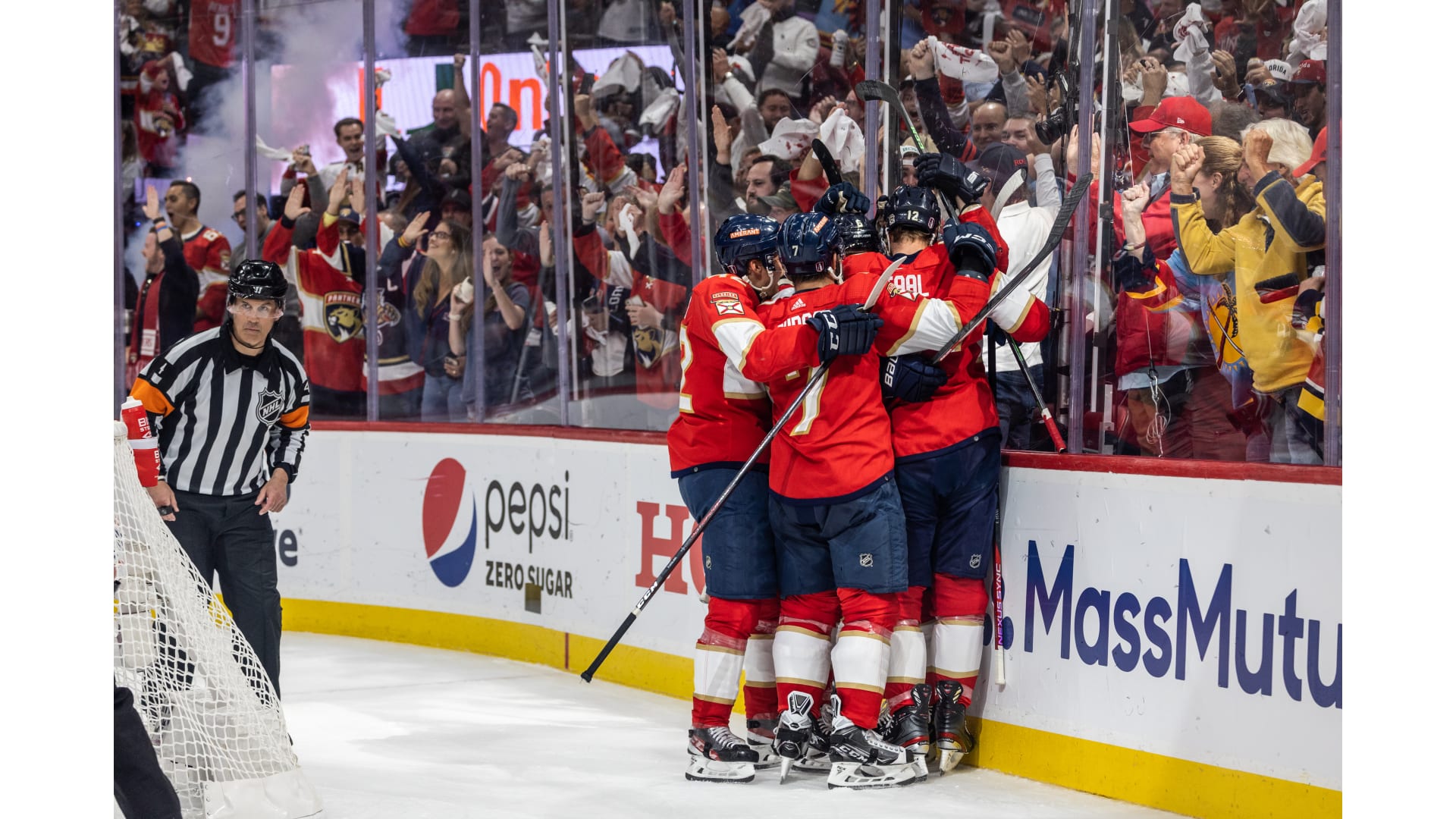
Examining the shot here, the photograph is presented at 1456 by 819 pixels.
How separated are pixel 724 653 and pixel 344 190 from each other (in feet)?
15.1

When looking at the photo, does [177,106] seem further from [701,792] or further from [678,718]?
[701,792]

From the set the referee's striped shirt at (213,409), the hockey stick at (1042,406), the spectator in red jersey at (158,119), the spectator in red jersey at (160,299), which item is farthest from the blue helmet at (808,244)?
the spectator in red jersey at (158,119)

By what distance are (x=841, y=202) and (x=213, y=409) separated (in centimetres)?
185

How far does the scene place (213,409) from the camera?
171 inches

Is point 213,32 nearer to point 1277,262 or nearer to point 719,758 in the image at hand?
point 719,758

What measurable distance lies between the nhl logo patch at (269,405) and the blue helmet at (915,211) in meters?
1.81

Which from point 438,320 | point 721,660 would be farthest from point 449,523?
point 721,660

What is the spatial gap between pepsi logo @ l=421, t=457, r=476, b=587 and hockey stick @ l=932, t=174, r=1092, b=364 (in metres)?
3.18

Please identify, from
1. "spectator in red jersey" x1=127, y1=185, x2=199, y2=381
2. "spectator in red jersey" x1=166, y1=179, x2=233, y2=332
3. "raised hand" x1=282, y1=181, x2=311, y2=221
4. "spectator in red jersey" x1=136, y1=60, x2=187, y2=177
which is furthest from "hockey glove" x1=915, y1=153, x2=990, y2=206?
"spectator in red jersey" x1=136, y1=60, x2=187, y2=177

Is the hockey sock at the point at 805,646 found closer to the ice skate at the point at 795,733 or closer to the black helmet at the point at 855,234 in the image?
the ice skate at the point at 795,733

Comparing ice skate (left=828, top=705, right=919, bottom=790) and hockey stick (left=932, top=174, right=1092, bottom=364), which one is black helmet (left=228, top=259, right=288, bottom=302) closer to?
hockey stick (left=932, top=174, right=1092, bottom=364)

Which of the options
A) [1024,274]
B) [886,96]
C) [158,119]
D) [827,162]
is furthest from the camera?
[158,119]
